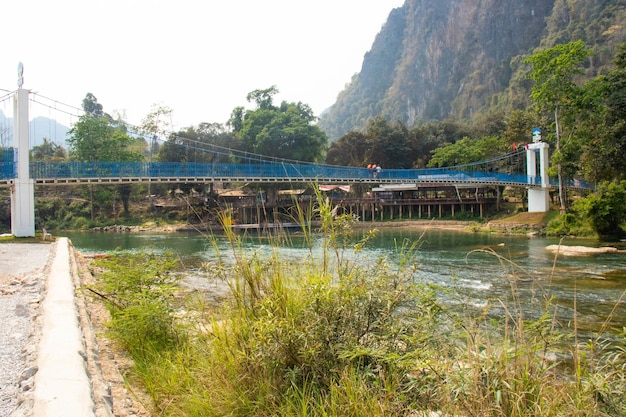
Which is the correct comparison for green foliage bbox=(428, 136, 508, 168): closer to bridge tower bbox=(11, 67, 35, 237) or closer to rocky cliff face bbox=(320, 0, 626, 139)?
bridge tower bbox=(11, 67, 35, 237)

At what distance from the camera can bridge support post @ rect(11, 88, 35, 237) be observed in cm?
1644

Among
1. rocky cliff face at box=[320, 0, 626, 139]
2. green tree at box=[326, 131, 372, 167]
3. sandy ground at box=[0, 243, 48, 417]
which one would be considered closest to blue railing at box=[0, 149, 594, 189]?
green tree at box=[326, 131, 372, 167]

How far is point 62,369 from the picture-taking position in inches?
106

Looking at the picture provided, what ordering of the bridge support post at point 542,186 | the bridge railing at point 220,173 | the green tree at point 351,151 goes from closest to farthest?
the bridge railing at point 220,173, the bridge support post at point 542,186, the green tree at point 351,151

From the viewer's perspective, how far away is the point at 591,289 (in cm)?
975

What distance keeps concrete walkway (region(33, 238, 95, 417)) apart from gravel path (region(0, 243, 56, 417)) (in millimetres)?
86

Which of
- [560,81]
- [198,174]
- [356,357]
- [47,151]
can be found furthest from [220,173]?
[356,357]

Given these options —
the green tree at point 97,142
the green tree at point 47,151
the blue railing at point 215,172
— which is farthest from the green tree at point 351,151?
the green tree at point 47,151

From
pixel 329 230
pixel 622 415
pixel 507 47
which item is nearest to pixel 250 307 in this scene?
pixel 329 230

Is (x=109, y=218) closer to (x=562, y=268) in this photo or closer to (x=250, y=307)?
(x=562, y=268)

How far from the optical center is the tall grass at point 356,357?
6.85 feet

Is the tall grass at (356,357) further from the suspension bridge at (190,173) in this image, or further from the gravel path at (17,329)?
the suspension bridge at (190,173)

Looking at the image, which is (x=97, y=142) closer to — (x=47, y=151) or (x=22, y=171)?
(x=47, y=151)

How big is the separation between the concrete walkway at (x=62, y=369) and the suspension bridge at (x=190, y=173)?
8.82 metres
